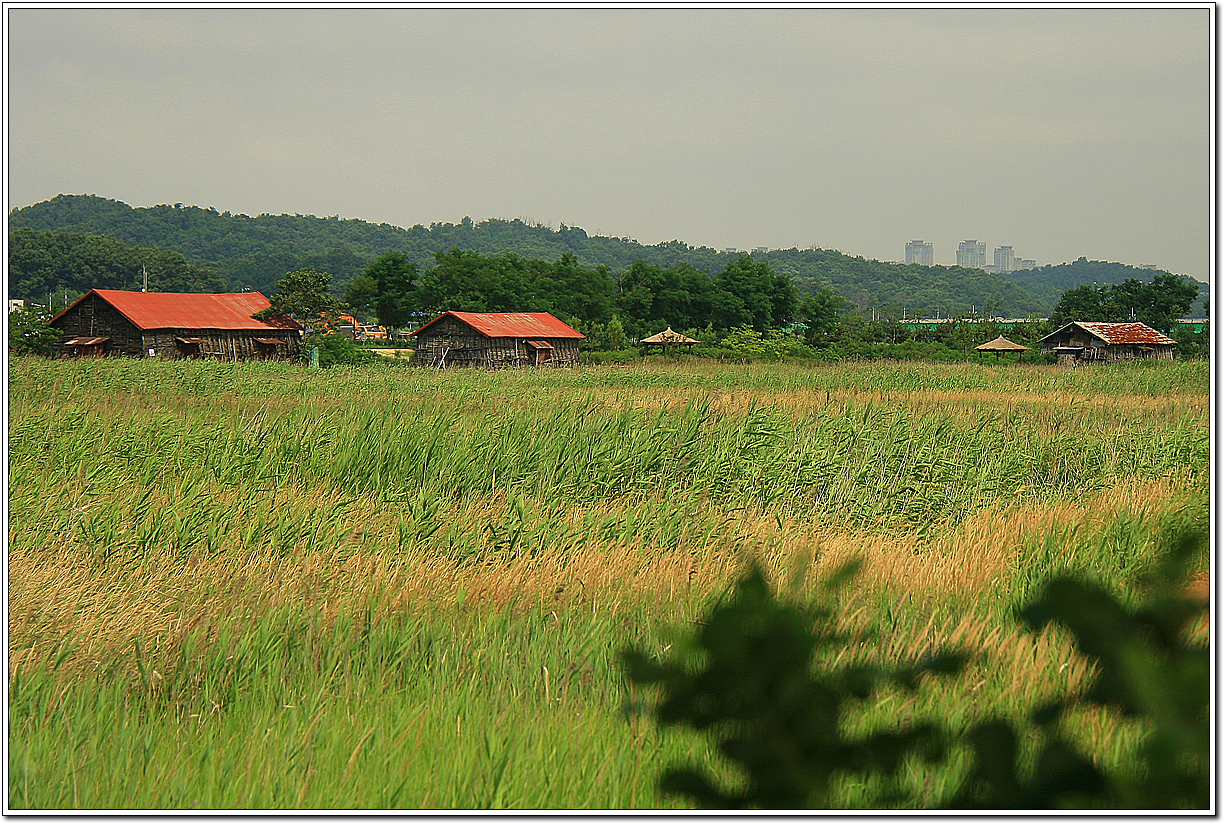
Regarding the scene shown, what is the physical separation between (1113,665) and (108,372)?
1967cm

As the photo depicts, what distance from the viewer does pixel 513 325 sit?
152 feet

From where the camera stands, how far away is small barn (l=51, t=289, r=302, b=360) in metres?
38.1

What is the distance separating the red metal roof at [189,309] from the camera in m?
38.1

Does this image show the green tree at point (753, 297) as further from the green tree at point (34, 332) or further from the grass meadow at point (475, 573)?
the grass meadow at point (475, 573)

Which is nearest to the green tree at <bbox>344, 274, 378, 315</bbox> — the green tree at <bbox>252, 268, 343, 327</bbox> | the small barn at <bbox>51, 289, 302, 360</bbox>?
the small barn at <bbox>51, 289, 302, 360</bbox>

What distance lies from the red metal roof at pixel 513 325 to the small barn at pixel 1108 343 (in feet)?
83.7

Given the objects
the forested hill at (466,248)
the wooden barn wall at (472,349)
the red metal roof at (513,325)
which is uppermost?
the forested hill at (466,248)

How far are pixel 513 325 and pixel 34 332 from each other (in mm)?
21586

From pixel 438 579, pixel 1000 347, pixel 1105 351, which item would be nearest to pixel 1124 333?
pixel 1105 351

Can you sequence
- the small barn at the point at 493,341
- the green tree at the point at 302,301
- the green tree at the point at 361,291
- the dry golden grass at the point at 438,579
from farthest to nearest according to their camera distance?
the green tree at the point at 361,291
the small barn at the point at 493,341
the green tree at the point at 302,301
the dry golden grass at the point at 438,579

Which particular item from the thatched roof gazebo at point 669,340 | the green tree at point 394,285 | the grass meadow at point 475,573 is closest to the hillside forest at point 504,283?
the green tree at point 394,285

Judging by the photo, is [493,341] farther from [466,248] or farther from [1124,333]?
[466,248]

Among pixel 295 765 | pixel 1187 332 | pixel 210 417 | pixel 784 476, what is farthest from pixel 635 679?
pixel 1187 332

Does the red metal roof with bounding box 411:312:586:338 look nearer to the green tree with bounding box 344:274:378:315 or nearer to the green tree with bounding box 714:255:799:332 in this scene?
the green tree with bounding box 344:274:378:315
